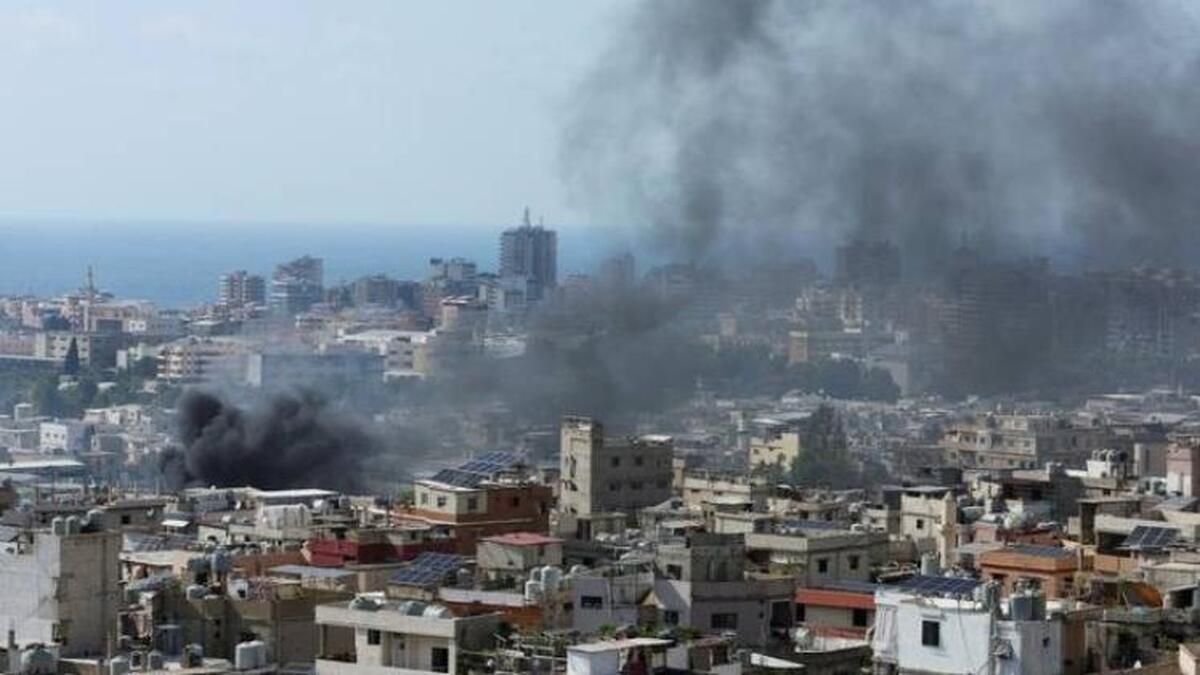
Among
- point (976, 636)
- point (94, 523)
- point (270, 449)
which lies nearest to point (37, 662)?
point (94, 523)

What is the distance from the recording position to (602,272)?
248ft

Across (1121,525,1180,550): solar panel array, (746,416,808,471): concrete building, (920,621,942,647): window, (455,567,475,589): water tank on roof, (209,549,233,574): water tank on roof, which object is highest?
(920,621,942,647): window

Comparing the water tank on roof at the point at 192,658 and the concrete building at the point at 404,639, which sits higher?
the concrete building at the point at 404,639

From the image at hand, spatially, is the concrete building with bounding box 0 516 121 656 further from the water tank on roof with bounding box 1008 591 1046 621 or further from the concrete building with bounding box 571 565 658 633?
the water tank on roof with bounding box 1008 591 1046 621

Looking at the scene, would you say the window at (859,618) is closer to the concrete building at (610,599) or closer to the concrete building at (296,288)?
the concrete building at (610,599)

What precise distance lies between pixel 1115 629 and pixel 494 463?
16.0 metres

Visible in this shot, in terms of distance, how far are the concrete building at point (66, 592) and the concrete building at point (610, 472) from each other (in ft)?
53.0

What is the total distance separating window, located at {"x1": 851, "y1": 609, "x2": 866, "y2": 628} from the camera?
82.8 ft

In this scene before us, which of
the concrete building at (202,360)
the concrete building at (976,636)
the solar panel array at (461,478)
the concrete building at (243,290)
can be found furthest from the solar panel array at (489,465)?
the concrete building at (243,290)

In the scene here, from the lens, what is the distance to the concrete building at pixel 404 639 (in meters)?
21.5

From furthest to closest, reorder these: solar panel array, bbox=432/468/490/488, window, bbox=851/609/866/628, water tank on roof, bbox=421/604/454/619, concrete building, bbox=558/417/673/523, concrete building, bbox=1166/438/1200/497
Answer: concrete building, bbox=558/417/673/523 → concrete building, bbox=1166/438/1200/497 → solar panel array, bbox=432/468/490/488 → window, bbox=851/609/866/628 → water tank on roof, bbox=421/604/454/619

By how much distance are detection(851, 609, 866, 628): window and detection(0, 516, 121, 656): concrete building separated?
200 inches

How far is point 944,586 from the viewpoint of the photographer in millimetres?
21469

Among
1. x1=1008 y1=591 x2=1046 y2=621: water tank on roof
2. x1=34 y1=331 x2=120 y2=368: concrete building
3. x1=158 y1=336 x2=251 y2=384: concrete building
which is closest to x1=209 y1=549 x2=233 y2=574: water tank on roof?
x1=1008 y1=591 x2=1046 y2=621: water tank on roof
